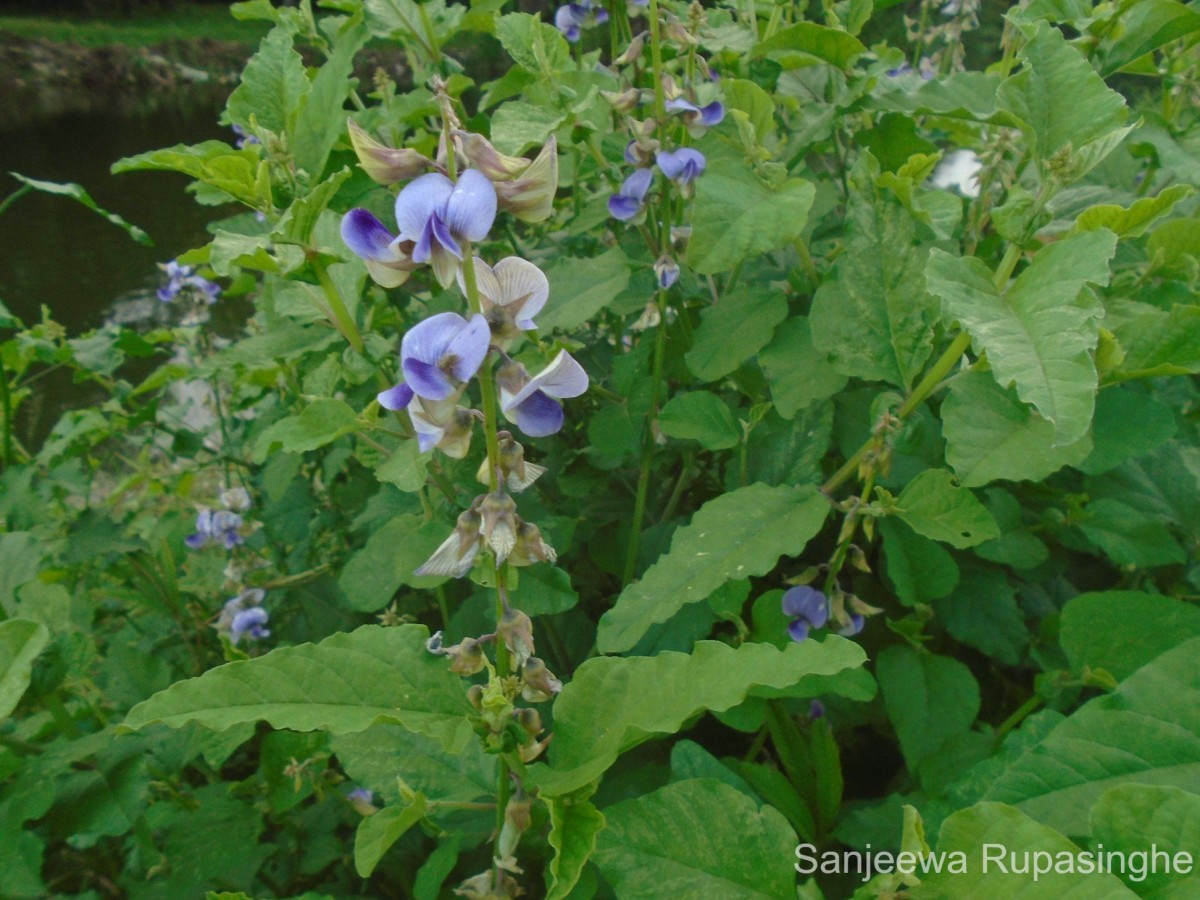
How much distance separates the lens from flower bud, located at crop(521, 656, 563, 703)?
77cm

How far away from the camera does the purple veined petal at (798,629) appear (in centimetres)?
105

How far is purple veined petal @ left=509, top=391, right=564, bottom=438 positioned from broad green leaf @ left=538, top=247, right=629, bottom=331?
1.20ft

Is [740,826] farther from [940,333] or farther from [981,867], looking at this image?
[940,333]

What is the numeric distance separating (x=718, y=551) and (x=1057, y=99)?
60 cm

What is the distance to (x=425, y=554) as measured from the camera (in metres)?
1.11

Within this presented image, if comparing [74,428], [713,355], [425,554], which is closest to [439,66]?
[713,355]

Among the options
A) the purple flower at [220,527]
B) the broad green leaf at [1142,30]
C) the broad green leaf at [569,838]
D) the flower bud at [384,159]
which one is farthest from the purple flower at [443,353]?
the purple flower at [220,527]

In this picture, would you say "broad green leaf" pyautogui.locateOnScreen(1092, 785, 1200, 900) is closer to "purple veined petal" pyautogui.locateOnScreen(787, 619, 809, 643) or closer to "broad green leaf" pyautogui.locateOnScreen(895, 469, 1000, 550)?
"broad green leaf" pyautogui.locateOnScreen(895, 469, 1000, 550)

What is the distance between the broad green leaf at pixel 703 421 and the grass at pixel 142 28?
17.1m

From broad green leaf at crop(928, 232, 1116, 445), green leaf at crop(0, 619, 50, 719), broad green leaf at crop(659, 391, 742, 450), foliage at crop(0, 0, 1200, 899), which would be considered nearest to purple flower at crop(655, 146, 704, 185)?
foliage at crop(0, 0, 1200, 899)

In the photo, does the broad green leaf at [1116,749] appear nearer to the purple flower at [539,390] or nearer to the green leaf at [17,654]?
the purple flower at [539,390]

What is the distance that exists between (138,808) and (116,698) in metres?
0.26

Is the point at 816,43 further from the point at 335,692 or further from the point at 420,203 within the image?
the point at 335,692

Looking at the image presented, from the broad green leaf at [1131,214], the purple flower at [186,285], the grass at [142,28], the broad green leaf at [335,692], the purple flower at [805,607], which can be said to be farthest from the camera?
the grass at [142,28]
